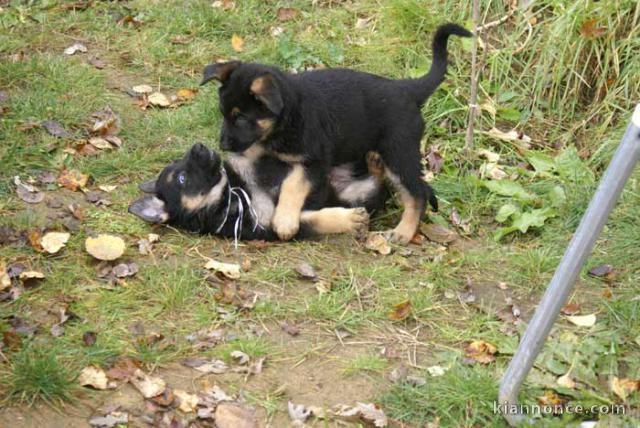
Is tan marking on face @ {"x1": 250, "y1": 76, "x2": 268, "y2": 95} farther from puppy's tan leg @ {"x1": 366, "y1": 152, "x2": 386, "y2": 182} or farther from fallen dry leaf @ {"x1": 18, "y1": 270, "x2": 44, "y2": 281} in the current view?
fallen dry leaf @ {"x1": 18, "y1": 270, "x2": 44, "y2": 281}

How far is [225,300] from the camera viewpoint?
13.9ft

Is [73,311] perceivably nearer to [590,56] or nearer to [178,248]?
[178,248]

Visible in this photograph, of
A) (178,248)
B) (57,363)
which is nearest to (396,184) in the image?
(178,248)

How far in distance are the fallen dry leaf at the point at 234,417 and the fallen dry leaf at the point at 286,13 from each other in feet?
14.3

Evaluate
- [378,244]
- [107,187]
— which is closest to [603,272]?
[378,244]

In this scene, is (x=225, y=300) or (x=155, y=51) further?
(x=155, y=51)

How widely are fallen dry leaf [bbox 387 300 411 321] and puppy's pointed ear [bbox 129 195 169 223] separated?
1413mm

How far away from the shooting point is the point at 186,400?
350cm

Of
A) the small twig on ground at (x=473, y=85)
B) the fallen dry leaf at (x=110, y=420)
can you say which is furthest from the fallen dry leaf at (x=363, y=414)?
the small twig on ground at (x=473, y=85)

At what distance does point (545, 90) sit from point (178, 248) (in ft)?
10.0

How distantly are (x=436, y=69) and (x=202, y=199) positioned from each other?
1603 millimetres

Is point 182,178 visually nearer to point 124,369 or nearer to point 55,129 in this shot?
point 55,129

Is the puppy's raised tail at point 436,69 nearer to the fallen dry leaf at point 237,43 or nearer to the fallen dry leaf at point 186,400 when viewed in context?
the fallen dry leaf at point 237,43

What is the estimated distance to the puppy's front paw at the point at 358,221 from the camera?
5004mm
